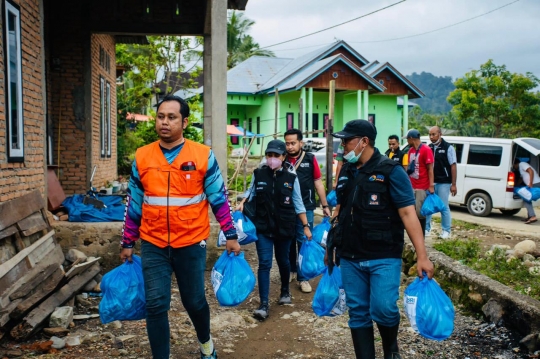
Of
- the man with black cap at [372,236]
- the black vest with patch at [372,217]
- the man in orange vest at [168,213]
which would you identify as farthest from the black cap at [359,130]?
the man in orange vest at [168,213]

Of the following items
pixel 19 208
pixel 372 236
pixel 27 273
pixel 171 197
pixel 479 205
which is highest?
pixel 171 197

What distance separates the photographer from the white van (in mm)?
12602

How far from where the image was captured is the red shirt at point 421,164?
8.04 m

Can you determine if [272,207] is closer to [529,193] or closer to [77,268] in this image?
[77,268]

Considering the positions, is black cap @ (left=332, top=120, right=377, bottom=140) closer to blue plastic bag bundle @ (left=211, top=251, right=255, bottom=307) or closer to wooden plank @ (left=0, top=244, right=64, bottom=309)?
blue plastic bag bundle @ (left=211, top=251, right=255, bottom=307)

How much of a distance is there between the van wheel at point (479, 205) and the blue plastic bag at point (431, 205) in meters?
5.64

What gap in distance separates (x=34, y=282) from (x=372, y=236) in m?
3.31

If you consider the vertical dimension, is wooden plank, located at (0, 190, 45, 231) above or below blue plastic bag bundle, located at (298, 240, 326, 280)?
above

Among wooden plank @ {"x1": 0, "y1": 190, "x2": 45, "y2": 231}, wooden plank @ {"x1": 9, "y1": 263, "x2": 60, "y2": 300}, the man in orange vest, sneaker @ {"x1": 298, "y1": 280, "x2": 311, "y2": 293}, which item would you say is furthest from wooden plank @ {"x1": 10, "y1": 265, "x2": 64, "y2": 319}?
sneaker @ {"x1": 298, "y1": 280, "x2": 311, "y2": 293}

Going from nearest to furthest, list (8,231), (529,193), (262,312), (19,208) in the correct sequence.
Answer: (8,231), (262,312), (19,208), (529,193)

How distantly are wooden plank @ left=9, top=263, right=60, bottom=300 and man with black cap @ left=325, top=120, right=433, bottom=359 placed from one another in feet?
9.65

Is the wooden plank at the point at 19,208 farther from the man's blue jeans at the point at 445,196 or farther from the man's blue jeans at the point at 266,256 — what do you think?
the man's blue jeans at the point at 445,196

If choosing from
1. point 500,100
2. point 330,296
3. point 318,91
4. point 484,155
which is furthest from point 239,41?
point 330,296

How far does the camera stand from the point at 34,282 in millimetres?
5008
